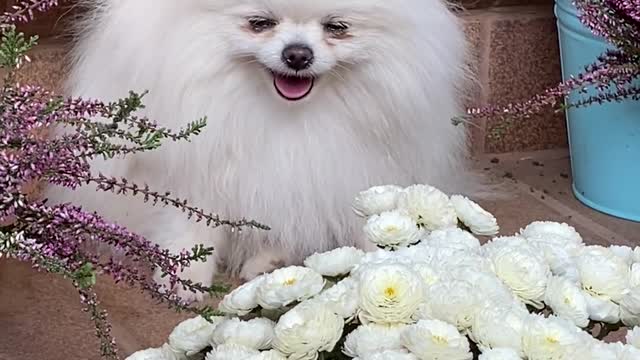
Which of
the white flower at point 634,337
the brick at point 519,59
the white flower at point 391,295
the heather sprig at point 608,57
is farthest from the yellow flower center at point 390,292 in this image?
the brick at point 519,59

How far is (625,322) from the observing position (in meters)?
1.01

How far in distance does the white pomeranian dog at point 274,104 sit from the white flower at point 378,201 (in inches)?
24.6

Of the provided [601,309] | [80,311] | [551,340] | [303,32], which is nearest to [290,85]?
[303,32]

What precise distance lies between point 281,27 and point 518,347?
100 cm

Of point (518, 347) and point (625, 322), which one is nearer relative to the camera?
point (518, 347)


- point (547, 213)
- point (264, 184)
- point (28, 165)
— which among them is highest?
point (28, 165)

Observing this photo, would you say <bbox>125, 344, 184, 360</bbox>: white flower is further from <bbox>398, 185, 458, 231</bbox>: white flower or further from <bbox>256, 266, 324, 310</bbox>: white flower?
<bbox>398, 185, 458, 231</bbox>: white flower

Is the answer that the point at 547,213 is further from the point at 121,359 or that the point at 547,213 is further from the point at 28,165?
the point at 28,165

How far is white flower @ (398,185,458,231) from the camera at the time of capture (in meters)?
1.11

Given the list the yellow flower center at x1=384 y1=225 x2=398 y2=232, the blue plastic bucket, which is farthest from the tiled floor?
the yellow flower center at x1=384 y1=225 x2=398 y2=232

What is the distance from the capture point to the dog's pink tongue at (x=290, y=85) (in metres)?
1.83

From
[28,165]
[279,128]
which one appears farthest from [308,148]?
[28,165]

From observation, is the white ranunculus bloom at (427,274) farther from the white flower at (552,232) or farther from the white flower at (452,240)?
the white flower at (552,232)

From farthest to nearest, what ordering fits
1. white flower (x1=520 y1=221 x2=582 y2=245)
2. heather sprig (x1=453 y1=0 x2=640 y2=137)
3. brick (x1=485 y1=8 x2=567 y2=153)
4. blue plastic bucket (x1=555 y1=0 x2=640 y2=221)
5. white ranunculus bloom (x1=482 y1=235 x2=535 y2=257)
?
brick (x1=485 y1=8 x2=567 y2=153), blue plastic bucket (x1=555 y1=0 x2=640 y2=221), heather sprig (x1=453 y1=0 x2=640 y2=137), white flower (x1=520 y1=221 x2=582 y2=245), white ranunculus bloom (x1=482 y1=235 x2=535 y2=257)
